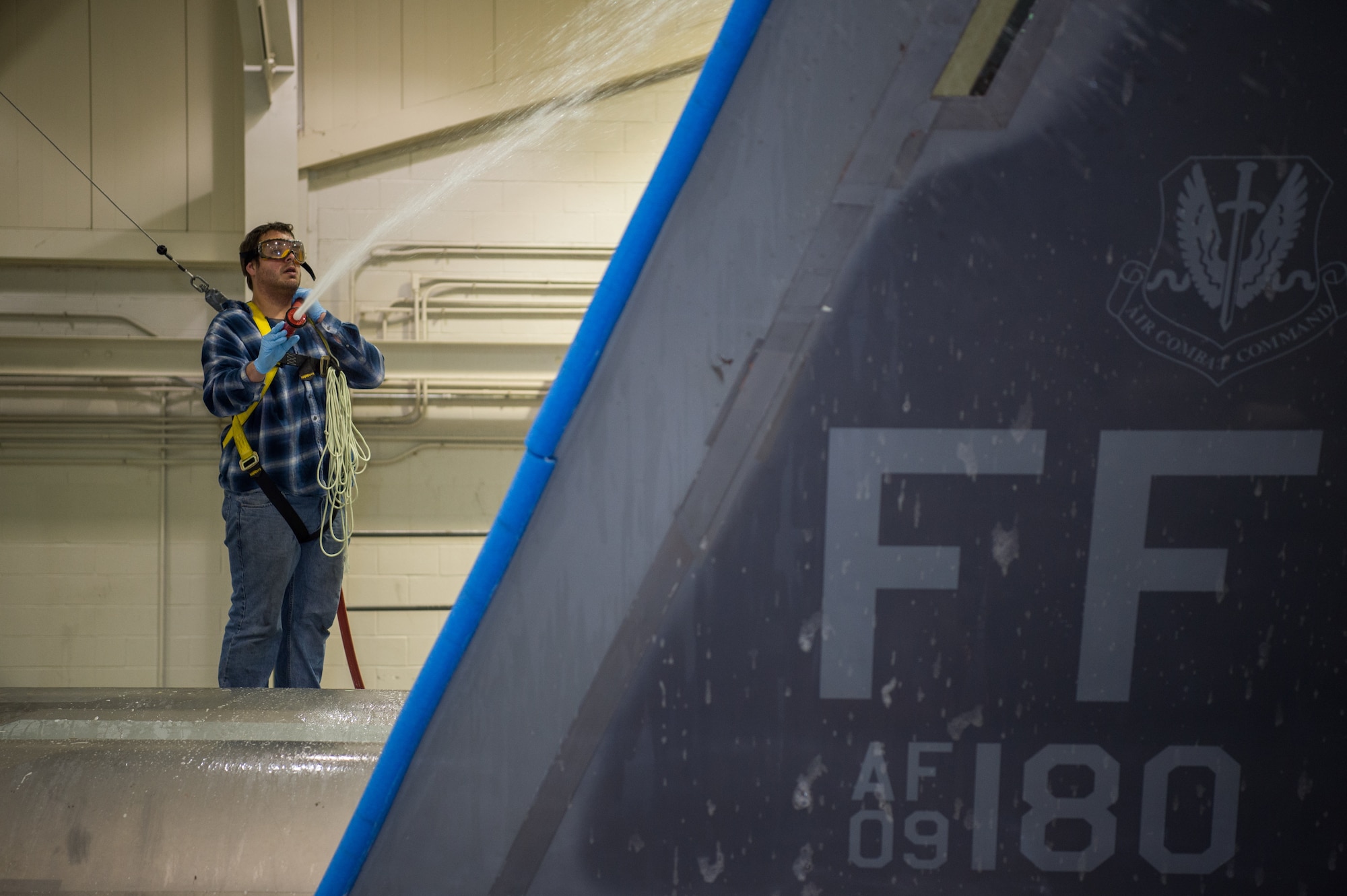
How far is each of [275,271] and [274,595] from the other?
0.90m

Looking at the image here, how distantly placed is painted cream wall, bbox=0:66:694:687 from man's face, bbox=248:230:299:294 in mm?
1683

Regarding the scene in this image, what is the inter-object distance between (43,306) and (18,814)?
3913 mm

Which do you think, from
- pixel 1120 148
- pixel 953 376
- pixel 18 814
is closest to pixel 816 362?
pixel 953 376

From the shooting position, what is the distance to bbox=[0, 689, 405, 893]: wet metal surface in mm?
975

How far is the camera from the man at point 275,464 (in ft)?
7.60

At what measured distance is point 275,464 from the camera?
7.93 feet

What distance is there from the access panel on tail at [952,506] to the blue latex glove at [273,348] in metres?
1.89

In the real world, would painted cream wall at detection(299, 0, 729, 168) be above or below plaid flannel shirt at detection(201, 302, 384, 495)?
above

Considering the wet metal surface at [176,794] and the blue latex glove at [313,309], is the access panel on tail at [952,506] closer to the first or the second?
the wet metal surface at [176,794]

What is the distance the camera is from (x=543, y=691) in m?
0.56

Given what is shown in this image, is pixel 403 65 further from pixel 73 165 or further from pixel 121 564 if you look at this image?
pixel 121 564

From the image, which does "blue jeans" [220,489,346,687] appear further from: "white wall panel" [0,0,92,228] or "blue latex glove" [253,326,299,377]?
"white wall panel" [0,0,92,228]

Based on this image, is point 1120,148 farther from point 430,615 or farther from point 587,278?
point 430,615

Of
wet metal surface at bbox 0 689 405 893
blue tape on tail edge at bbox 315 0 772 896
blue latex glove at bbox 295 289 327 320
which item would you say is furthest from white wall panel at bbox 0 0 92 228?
blue tape on tail edge at bbox 315 0 772 896
